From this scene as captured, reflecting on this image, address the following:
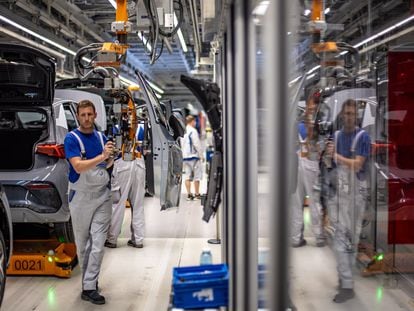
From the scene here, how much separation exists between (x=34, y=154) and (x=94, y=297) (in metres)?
1.63

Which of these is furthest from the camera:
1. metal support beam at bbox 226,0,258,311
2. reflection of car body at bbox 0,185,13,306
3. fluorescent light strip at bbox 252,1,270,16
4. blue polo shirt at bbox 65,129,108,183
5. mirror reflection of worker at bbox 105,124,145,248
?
mirror reflection of worker at bbox 105,124,145,248

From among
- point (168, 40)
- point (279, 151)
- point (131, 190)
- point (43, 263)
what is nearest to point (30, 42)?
point (168, 40)

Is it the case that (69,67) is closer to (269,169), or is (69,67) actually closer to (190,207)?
(190,207)

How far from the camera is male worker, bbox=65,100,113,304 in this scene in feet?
13.2

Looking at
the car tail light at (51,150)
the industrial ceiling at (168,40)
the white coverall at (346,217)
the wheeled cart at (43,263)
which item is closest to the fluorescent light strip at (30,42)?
the industrial ceiling at (168,40)

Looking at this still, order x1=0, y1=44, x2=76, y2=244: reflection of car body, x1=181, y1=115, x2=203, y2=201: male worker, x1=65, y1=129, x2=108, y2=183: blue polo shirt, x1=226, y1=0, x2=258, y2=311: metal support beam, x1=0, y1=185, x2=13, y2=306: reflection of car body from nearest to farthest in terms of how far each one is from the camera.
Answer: x1=226, y1=0, x2=258, y2=311: metal support beam
x1=0, y1=185, x2=13, y2=306: reflection of car body
x1=65, y1=129, x2=108, y2=183: blue polo shirt
x1=0, y1=44, x2=76, y2=244: reflection of car body
x1=181, y1=115, x2=203, y2=201: male worker

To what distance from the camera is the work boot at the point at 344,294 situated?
12.5 feet

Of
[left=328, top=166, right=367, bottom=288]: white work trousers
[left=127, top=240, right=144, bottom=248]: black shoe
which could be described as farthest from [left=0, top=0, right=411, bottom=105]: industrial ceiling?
[left=127, top=240, right=144, bottom=248]: black shoe

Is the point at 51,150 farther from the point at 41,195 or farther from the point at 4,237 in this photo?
the point at 4,237

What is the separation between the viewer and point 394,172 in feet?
14.1

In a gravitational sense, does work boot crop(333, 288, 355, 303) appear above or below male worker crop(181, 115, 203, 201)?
below

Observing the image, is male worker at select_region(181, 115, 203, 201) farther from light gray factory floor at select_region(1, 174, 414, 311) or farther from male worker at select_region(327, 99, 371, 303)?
male worker at select_region(327, 99, 371, 303)

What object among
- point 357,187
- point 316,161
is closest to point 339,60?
point 316,161

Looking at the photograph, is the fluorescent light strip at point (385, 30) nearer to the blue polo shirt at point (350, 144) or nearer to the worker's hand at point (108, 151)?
the blue polo shirt at point (350, 144)
